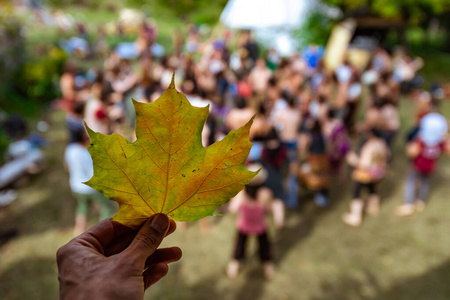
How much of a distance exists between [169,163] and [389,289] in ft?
12.6

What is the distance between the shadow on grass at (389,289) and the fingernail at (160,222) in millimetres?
3094

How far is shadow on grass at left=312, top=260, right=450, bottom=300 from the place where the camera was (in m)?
3.64

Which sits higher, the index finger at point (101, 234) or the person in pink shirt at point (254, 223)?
the index finger at point (101, 234)

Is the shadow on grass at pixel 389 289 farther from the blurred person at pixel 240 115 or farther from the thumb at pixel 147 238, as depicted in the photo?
the thumb at pixel 147 238

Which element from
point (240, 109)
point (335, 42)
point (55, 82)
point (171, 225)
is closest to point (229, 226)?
point (240, 109)

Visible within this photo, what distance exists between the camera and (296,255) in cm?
424

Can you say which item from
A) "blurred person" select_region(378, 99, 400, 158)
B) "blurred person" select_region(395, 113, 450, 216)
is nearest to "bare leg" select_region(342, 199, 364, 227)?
"blurred person" select_region(395, 113, 450, 216)

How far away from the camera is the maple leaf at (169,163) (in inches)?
39.5

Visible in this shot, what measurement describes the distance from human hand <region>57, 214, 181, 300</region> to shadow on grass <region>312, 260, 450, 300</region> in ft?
10.2

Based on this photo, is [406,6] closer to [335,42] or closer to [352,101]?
[335,42]

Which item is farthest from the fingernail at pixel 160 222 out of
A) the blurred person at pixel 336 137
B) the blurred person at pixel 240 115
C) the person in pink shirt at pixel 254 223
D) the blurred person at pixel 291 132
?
the blurred person at pixel 336 137

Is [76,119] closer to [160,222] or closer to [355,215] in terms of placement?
[160,222]

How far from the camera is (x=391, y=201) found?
17.8 feet

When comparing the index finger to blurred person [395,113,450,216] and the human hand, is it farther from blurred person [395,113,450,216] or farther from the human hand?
blurred person [395,113,450,216]
